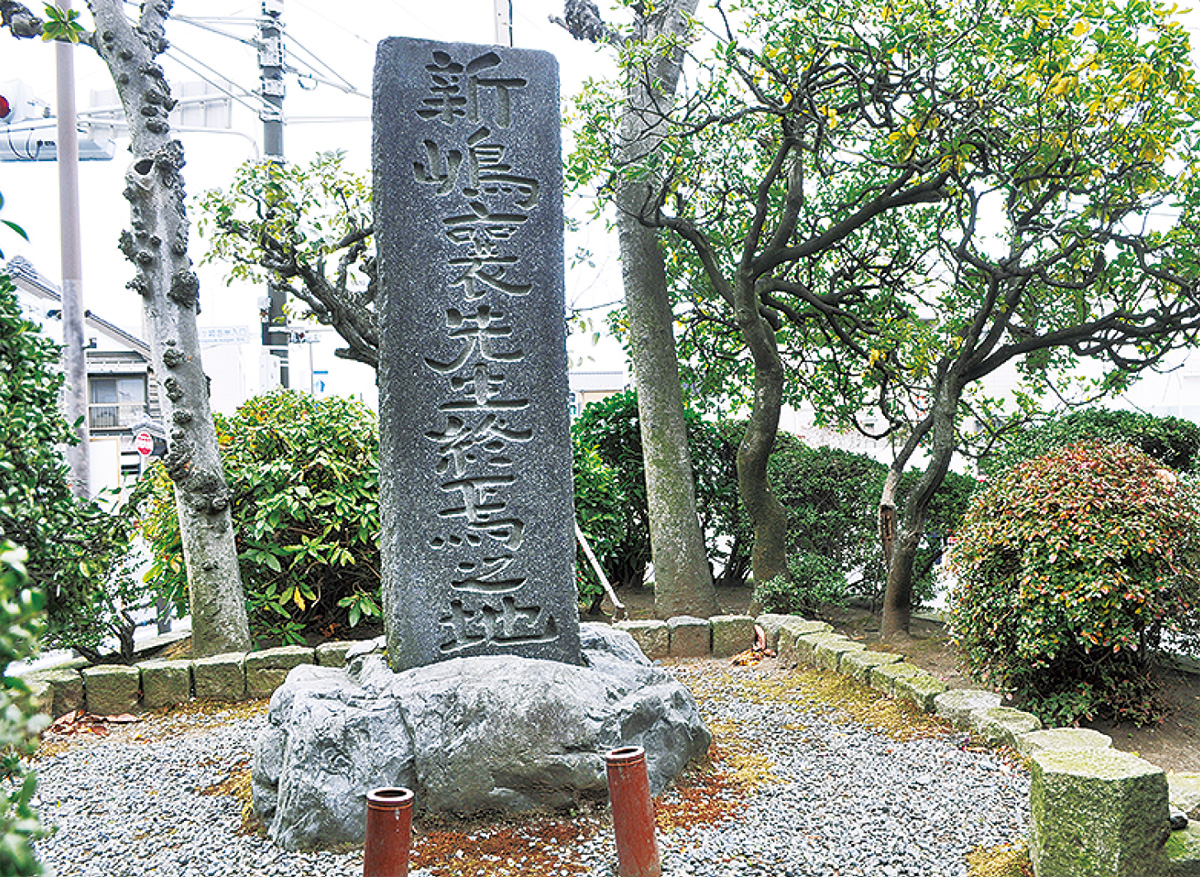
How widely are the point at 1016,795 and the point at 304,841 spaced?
2.87 m

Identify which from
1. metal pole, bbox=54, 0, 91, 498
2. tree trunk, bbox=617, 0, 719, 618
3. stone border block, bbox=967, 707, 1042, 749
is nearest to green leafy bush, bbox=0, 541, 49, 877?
stone border block, bbox=967, 707, 1042, 749

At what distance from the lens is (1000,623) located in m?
4.79

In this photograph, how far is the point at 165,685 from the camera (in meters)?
5.76

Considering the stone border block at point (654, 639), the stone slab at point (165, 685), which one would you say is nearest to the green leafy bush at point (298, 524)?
the stone slab at point (165, 685)

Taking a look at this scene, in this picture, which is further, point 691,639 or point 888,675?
point 691,639

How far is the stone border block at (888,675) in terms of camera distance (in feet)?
16.7

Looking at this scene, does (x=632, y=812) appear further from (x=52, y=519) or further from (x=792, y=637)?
(x=52, y=519)

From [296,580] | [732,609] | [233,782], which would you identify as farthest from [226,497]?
[732,609]

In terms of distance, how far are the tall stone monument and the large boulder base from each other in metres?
0.49

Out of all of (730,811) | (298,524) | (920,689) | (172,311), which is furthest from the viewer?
(298,524)

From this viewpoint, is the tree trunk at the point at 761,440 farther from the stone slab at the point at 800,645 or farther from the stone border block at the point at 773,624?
the stone slab at the point at 800,645

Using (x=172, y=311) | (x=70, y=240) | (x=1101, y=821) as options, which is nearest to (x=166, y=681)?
(x=172, y=311)

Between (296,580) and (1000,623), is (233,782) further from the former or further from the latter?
(1000,623)

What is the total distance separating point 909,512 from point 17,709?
20.1 ft
